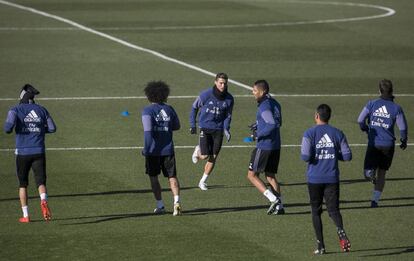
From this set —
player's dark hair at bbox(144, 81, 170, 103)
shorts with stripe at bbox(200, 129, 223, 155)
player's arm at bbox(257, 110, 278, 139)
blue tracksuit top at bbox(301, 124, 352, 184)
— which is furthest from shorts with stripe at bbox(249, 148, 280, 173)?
blue tracksuit top at bbox(301, 124, 352, 184)

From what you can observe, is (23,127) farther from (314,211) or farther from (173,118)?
(314,211)

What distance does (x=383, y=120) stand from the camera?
2083 centimetres

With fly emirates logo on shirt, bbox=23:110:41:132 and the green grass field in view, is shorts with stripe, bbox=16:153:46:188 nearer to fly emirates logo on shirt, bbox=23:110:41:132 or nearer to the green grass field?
A: fly emirates logo on shirt, bbox=23:110:41:132

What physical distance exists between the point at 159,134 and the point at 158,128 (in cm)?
12

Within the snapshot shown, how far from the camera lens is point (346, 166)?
25031 millimetres

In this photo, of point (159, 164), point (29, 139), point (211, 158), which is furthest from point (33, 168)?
point (211, 158)

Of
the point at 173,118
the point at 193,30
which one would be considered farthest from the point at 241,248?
the point at 193,30

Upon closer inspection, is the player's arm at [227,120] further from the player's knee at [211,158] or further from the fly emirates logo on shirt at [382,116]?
the fly emirates logo on shirt at [382,116]

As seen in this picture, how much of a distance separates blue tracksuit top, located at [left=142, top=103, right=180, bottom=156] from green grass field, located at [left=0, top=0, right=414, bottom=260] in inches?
47.9

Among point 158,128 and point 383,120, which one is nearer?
point 158,128

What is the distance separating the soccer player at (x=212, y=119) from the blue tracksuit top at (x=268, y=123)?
2489mm

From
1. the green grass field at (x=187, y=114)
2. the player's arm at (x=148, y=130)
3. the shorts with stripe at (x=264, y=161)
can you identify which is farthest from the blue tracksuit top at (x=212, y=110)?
the player's arm at (x=148, y=130)

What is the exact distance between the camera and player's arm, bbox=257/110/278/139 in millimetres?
19844

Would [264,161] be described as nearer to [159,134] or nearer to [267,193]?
[267,193]
